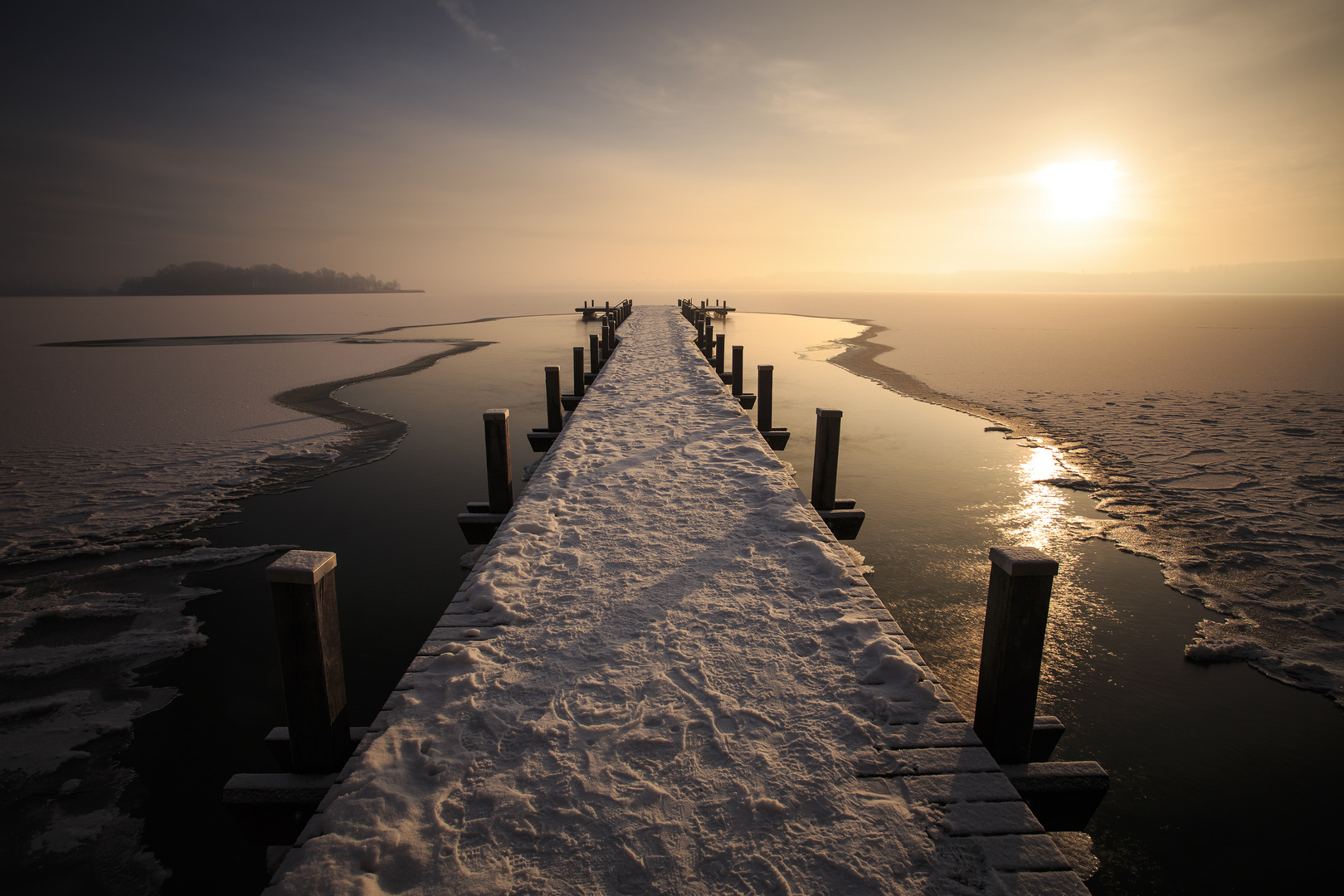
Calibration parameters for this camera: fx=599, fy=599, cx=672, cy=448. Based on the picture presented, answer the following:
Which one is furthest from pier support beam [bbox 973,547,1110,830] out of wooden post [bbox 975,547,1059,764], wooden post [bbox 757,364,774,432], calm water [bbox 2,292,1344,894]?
wooden post [bbox 757,364,774,432]

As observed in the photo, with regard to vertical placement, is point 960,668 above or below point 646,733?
below

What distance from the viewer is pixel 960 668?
18.6 feet

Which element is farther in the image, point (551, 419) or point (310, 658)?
point (551, 419)

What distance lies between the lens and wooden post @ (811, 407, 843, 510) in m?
6.71

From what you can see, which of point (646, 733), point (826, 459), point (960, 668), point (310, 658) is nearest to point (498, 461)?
point (826, 459)

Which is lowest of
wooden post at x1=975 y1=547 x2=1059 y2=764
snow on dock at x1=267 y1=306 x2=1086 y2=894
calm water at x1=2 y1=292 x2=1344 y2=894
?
calm water at x1=2 y1=292 x2=1344 y2=894

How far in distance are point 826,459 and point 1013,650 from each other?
4.04 metres

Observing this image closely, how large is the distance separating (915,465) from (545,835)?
11.1 m

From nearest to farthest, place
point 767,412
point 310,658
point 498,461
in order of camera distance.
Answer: point 310,658, point 498,461, point 767,412

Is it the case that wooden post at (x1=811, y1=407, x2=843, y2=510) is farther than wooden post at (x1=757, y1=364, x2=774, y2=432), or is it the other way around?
wooden post at (x1=757, y1=364, x2=774, y2=432)

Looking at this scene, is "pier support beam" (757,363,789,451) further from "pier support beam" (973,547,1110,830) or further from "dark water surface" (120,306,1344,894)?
"pier support beam" (973,547,1110,830)

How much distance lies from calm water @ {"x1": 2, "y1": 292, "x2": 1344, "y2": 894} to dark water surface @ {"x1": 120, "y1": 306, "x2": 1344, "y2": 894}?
2 cm

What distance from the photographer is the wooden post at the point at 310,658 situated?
276cm

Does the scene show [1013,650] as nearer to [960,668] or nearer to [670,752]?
[670,752]
